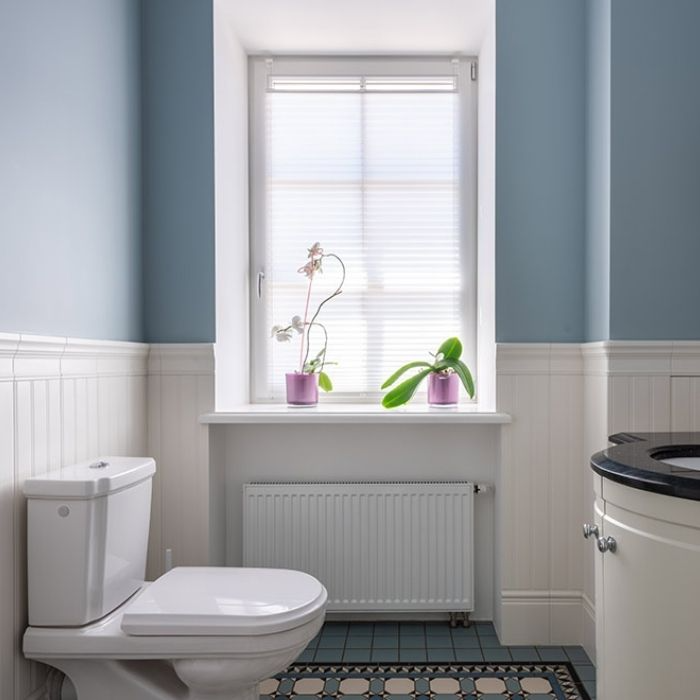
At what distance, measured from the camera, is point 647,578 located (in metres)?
1.14

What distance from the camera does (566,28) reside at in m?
2.15

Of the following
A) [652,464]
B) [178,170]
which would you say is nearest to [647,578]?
[652,464]

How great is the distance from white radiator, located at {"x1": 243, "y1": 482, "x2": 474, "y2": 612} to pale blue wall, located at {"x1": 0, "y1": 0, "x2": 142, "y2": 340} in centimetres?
88

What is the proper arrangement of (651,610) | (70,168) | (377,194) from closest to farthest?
(651,610) < (70,168) < (377,194)

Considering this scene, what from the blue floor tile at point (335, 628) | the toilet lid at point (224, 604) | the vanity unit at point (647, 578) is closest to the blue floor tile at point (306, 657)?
the blue floor tile at point (335, 628)

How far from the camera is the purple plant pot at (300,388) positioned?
2326 mm

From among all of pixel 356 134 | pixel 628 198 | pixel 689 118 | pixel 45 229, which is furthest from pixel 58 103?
pixel 689 118

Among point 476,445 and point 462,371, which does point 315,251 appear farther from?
point 476,445

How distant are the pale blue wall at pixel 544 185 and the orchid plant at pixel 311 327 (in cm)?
66

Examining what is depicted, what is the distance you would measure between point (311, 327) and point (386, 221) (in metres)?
0.51

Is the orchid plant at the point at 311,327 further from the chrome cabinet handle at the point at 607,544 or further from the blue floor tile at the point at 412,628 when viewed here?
Result: the chrome cabinet handle at the point at 607,544

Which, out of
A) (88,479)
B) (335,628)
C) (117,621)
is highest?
(88,479)

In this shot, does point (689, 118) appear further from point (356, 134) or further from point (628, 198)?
point (356, 134)

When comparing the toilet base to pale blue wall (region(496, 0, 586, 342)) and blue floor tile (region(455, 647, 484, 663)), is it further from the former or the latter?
pale blue wall (region(496, 0, 586, 342))
